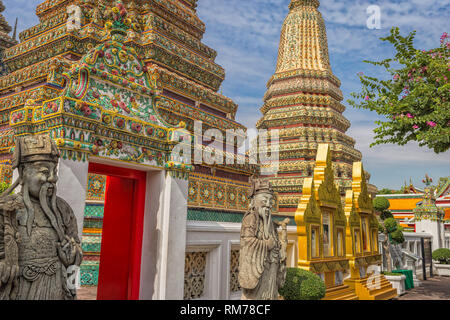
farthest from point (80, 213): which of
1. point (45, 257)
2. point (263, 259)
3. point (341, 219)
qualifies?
point (341, 219)

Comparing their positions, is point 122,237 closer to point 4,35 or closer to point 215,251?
point 215,251

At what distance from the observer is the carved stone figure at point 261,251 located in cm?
602

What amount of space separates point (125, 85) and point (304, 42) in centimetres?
1835

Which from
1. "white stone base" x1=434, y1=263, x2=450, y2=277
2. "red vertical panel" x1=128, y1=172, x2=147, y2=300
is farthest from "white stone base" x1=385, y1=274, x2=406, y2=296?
"red vertical panel" x1=128, y1=172, x2=147, y2=300

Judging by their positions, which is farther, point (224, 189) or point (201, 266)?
point (224, 189)

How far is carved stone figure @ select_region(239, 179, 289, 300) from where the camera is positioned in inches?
237

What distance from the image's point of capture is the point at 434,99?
947cm

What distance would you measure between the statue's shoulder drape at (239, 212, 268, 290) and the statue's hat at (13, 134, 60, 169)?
3.48 meters

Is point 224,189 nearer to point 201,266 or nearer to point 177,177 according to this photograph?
point 201,266

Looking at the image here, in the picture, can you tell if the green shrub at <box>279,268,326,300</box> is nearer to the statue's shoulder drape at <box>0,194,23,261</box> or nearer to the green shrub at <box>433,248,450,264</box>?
the statue's shoulder drape at <box>0,194,23,261</box>

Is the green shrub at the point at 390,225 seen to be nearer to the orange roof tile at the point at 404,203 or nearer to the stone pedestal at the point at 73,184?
the stone pedestal at the point at 73,184

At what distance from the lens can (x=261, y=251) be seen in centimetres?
611

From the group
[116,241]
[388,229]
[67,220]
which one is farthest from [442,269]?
[67,220]
